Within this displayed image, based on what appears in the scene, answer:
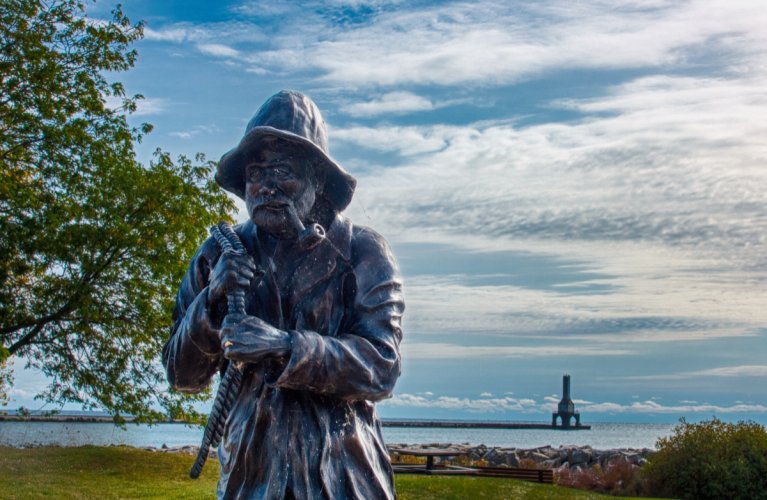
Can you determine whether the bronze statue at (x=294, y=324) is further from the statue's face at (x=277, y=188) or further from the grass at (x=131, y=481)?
the grass at (x=131, y=481)

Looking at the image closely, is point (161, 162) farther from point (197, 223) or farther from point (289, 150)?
point (289, 150)

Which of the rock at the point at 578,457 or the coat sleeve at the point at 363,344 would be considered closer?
the coat sleeve at the point at 363,344

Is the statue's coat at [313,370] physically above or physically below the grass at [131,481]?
above

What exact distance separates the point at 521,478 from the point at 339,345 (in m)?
22.3

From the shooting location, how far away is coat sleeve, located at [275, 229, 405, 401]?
11.8 feet

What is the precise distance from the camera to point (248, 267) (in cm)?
376

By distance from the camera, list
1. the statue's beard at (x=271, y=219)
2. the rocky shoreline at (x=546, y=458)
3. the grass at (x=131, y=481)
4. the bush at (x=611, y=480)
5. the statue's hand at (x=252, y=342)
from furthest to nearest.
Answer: the rocky shoreline at (x=546, y=458)
the bush at (x=611, y=480)
the grass at (x=131, y=481)
the statue's beard at (x=271, y=219)
the statue's hand at (x=252, y=342)

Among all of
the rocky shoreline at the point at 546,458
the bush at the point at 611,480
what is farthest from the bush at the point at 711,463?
the rocky shoreline at the point at 546,458

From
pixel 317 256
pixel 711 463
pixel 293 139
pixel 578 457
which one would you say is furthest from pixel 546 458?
pixel 293 139

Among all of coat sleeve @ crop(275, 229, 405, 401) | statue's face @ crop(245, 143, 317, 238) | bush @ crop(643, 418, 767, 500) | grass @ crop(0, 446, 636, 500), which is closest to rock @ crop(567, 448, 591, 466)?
bush @ crop(643, 418, 767, 500)

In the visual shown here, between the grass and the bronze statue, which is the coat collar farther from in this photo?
the grass

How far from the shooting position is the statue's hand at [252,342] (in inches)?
138

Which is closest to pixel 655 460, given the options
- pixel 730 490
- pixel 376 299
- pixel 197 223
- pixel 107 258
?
pixel 730 490

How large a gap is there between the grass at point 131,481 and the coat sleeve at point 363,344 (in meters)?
16.2
